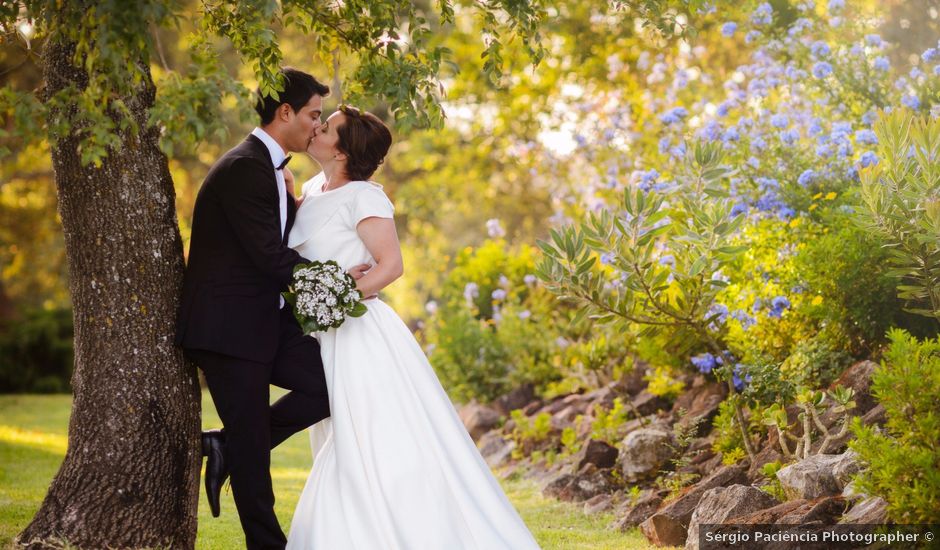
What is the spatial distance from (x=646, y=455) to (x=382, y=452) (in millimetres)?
2157

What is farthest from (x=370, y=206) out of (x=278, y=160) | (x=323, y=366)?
(x=323, y=366)

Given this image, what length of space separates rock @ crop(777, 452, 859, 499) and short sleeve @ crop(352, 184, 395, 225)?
229 cm

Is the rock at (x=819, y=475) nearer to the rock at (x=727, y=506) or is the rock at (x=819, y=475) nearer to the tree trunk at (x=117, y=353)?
the rock at (x=727, y=506)

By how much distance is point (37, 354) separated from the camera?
1373 cm

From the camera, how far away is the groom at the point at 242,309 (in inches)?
162

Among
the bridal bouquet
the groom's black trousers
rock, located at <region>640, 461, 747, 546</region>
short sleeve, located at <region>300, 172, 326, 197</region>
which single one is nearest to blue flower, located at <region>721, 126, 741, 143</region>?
rock, located at <region>640, 461, 747, 546</region>

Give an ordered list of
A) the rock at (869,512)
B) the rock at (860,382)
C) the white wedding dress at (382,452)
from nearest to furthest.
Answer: the rock at (869,512) → the white wedding dress at (382,452) → the rock at (860,382)

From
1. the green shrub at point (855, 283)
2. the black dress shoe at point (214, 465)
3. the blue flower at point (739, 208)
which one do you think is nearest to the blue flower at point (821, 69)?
the blue flower at point (739, 208)

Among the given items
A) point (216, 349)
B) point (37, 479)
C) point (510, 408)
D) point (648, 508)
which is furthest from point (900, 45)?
point (37, 479)

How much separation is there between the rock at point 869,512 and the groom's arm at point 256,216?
2.62 m

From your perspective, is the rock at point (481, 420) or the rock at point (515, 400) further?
the rock at point (515, 400)

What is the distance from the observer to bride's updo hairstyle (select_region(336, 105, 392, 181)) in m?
4.67

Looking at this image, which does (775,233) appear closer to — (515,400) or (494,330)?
(515,400)

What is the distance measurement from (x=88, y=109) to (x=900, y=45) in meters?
8.17
